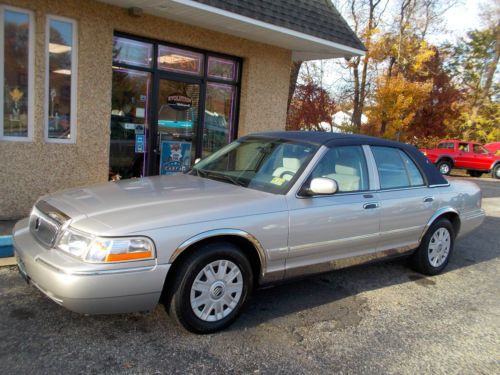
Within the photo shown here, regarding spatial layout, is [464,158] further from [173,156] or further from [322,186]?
[322,186]

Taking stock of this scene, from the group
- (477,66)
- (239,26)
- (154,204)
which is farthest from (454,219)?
(477,66)

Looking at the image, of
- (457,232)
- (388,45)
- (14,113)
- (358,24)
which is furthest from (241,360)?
(358,24)

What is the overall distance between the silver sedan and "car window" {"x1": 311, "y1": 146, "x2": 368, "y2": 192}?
0.01m

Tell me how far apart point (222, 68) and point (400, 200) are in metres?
5.05

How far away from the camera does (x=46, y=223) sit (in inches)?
133

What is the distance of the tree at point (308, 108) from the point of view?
19.1 meters

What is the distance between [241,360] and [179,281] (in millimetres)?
706

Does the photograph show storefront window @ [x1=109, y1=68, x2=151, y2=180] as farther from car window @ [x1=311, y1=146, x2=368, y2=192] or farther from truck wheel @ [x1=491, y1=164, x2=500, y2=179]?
truck wheel @ [x1=491, y1=164, x2=500, y2=179]

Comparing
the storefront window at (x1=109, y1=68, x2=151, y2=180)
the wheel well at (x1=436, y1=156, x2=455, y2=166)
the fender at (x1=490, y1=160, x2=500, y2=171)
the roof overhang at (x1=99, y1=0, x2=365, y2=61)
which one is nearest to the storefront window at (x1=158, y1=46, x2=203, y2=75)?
the storefront window at (x1=109, y1=68, x2=151, y2=180)

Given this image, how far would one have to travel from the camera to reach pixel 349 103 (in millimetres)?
27438

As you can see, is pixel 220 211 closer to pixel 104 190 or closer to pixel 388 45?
pixel 104 190

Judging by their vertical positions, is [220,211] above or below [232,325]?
above

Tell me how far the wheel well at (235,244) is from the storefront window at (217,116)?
16.9 ft

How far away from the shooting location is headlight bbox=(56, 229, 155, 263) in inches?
116
